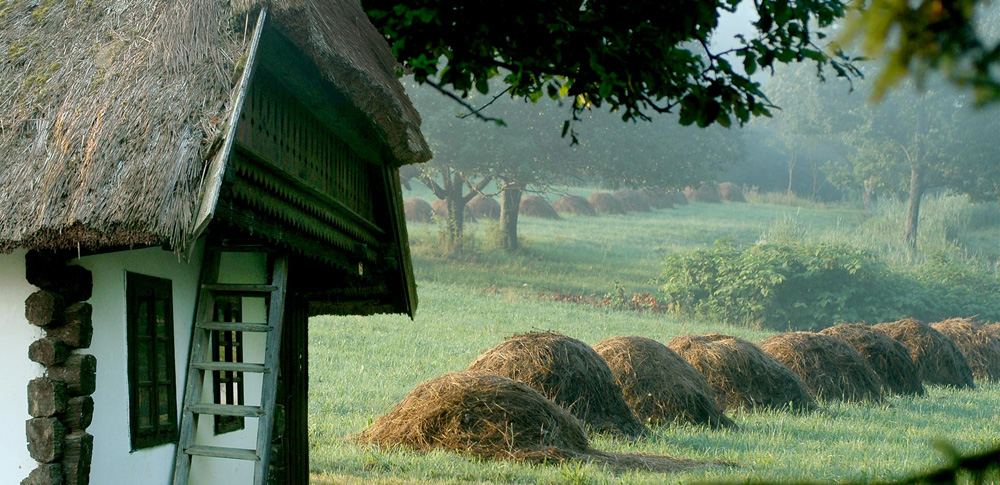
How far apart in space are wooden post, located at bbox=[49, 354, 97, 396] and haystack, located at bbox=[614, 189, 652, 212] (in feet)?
150

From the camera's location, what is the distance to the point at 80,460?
205 inches

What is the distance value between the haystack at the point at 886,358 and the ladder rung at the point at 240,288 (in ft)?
44.5

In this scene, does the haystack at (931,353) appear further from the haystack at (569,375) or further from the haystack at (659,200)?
the haystack at (659,200)

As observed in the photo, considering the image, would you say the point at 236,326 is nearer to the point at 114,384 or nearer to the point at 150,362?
the point at 150,362

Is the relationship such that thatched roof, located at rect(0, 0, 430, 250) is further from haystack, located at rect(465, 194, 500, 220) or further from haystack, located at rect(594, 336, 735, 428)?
haystack, located at rect(465, 194, 500, 220)

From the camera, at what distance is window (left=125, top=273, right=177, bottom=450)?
5.87m

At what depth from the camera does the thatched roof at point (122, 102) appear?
4719 mm

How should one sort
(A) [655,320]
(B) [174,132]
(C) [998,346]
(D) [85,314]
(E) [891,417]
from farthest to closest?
(A) [655,320], (C) [998,346], (E) [891,417], (D) [85,314], (B) [174,132]

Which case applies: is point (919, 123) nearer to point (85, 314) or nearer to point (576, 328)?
point (576, 328)

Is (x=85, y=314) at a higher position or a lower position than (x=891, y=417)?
higher

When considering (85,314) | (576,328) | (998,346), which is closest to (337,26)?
(85,314)

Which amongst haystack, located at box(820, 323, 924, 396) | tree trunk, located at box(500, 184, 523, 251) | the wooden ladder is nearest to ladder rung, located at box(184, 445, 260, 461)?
the wooden ladder

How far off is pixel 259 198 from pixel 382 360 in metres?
11.9

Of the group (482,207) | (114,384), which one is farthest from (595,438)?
(482,207)
